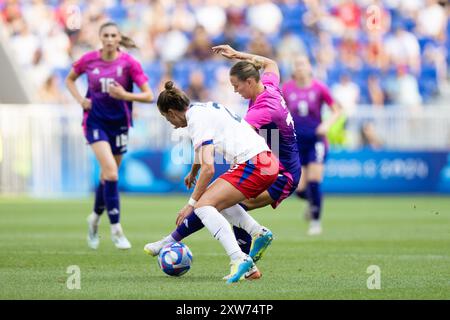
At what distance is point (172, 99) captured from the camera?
29.3 feet

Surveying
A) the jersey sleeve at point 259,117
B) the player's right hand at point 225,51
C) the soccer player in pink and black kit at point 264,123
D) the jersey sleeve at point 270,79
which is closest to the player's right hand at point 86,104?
the soccer player in pink and black kit at point 264,123

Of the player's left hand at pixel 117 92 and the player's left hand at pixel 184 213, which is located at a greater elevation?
the player's left hand at pixel 117 92

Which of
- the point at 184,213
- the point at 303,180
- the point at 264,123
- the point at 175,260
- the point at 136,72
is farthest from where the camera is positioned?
the point at 303,180

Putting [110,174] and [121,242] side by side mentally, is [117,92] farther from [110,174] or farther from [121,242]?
[121,242]

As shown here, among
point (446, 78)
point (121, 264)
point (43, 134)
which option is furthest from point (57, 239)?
point (446, 78)

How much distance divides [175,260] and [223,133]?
4.25ft

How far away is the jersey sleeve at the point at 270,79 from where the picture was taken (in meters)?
10.3

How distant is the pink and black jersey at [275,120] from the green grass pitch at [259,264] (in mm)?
1087

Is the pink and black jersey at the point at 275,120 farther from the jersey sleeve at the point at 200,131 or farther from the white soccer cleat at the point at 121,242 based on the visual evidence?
the white soccer cleat at the point at 121,242

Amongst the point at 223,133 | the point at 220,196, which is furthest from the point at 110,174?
the point at 223,133

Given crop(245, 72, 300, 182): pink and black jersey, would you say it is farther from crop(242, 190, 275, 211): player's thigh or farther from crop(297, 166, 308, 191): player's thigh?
crop(297, 166, 308, 191): player's thigh

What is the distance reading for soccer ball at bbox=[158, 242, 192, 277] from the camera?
9375 millimetres

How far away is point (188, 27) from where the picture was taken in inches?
1072

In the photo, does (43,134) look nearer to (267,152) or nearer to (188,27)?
(188,27)
